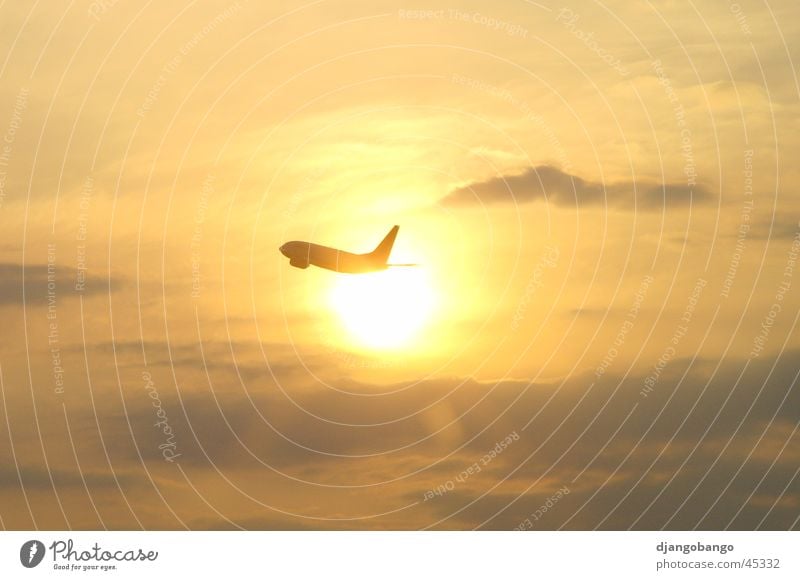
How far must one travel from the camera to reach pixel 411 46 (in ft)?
315

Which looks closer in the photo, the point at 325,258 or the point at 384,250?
the point at 325,258
